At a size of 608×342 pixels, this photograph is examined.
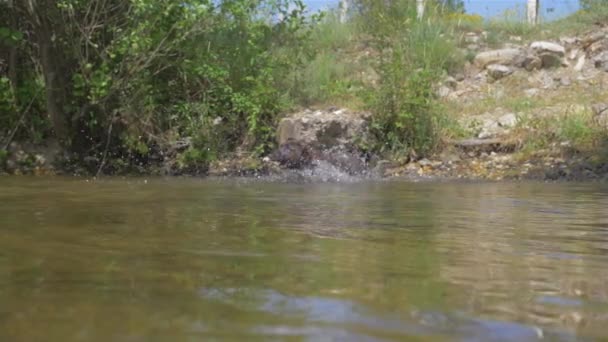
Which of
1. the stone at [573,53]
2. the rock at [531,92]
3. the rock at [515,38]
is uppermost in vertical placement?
the rock at [515,38]

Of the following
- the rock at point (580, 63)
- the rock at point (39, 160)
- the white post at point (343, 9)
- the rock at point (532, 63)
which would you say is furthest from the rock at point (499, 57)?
the rock at point (39, 160)

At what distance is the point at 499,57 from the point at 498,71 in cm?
48

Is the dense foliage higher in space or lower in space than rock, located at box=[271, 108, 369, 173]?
higher

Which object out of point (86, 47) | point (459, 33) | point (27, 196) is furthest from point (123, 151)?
point (459, 33)

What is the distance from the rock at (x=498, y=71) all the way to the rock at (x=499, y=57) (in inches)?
8.0

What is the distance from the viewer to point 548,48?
12398 mm

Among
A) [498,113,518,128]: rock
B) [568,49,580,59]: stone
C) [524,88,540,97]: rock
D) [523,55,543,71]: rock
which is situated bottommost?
[498,113,518,128]: rock

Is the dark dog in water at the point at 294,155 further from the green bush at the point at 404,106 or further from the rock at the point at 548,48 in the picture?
the rock at the point at 548,48

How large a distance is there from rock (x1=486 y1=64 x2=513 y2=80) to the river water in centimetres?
769

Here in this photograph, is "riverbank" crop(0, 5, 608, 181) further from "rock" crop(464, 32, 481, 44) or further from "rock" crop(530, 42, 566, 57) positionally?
"rock" crop(464, 32, 481, 44)

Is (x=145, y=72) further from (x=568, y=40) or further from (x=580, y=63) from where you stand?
(x=568, y=40)

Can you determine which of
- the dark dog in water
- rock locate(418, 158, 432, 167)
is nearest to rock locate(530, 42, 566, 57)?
rock locate(418, 158, 432, 167)

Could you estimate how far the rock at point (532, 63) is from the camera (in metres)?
12.2

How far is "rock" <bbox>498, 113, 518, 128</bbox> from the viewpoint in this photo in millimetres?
9695
